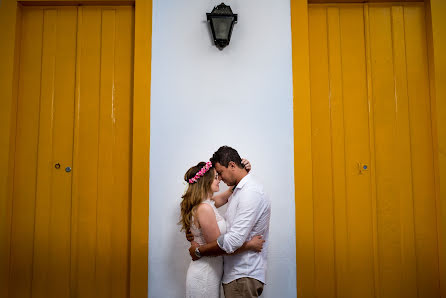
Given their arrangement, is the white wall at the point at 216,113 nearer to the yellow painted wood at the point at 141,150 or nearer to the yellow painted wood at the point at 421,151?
the yellow painted wood at the point at 141,150

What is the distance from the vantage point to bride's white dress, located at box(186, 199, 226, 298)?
121 inches

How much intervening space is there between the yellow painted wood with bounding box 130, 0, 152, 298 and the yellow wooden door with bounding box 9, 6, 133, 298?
0.18m

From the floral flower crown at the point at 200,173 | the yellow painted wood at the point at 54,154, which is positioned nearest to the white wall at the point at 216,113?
the floral flower crown at the point at 200,173

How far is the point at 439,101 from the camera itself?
3.71 meters

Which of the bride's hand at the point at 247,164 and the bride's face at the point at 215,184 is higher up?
the bride's hand at the point at 247,164

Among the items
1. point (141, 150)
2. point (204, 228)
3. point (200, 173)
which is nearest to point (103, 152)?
point (141, 150)

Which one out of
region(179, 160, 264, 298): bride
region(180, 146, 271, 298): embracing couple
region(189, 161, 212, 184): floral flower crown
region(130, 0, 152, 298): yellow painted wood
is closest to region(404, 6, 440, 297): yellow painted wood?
region(180, 146, 271, 298): embracing couple

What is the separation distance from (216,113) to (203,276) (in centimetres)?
152

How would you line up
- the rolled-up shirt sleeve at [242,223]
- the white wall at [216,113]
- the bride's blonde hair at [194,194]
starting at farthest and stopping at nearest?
the white wall at [216,113] → the bride's blonde hair at [194,194] → the rolled-up shirt sleeve at [242,223]

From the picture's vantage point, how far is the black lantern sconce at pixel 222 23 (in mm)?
3699

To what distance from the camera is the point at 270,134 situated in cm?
371

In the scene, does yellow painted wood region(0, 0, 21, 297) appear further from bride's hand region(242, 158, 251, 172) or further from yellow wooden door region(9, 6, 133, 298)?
bride's hand region(242, 158, 251, 172)

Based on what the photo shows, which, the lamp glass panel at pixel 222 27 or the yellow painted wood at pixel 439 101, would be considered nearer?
the yellow painted wood at pixel 439 101

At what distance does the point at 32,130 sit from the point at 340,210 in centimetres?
317
